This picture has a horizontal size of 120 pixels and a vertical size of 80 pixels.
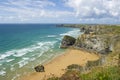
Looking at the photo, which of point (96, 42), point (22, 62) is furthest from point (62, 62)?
point (96, 42)

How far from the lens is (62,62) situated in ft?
153

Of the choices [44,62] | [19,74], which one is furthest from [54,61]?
[19,74]

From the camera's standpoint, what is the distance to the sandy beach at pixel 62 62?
36281 millimetres

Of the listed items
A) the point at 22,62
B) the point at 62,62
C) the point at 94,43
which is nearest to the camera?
the point at 22,62

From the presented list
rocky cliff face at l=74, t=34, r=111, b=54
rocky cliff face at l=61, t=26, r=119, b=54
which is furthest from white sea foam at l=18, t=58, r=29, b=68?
rocky cliff face at l=74, t=34, r=111, b=54

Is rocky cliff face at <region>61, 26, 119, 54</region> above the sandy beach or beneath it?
above

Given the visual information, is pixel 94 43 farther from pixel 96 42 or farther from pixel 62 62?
pixel 62 62

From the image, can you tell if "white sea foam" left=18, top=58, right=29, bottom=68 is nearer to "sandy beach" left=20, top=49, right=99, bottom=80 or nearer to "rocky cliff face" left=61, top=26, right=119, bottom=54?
"sandy beach" left=20, top=49, right=99, bottom=80

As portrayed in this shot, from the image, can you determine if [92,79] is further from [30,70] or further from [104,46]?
[104,46]

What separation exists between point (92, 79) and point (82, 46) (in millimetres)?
50465

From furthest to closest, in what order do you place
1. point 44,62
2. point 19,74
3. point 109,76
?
point 44,62 < point 19,74 < point 109,76

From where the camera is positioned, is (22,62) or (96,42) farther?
(96,42)

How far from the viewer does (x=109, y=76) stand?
11.1 m

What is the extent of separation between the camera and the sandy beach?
119ft
